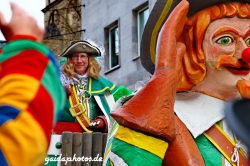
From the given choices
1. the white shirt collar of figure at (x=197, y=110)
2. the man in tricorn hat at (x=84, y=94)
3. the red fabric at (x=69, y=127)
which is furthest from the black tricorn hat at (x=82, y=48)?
the white shirt collar of figure at (x=197, y=110)

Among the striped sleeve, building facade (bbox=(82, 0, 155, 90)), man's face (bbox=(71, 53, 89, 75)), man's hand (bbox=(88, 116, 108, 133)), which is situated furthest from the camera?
building facade (bbox=(82, 0, 155, 90))

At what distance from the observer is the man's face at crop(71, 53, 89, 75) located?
23.2ft

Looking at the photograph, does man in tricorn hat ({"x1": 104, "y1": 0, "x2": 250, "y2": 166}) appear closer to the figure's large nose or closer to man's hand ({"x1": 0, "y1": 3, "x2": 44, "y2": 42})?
the figure's large nose

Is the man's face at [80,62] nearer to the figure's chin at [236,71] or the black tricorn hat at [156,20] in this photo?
the black tricorn hat at [156,20]

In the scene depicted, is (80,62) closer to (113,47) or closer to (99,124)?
(99,124)

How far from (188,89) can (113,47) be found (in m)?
13.7

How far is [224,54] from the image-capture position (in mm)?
4039

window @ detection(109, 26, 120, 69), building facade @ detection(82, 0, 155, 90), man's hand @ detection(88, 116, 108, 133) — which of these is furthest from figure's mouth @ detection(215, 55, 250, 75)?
window @ detection(109, 26, 120, 69)

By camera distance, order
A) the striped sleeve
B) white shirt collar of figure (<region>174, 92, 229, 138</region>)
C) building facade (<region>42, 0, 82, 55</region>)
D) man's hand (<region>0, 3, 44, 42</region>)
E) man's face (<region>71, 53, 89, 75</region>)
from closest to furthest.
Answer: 1. the striped sleeve
2. man's hand (<region>0, 3, 44, 42</region>)
3. white shirt collar of figure (<region>174, 92, 229, 138</region>)
4. man's face (<region>71, 53, 89, 75</region>)
5. building facade (<region>42, 0, 82, 55</region>)

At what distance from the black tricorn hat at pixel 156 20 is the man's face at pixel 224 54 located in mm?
133

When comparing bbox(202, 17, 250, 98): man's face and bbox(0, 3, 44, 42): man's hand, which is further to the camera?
bbox(202, 17, 250, 98): man's face

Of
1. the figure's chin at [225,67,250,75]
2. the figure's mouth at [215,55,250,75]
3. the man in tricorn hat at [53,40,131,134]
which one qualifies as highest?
the figure's mouth at [215,55,250,75]

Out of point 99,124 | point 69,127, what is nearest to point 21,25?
point 99,124

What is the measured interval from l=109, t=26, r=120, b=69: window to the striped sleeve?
615 inches
